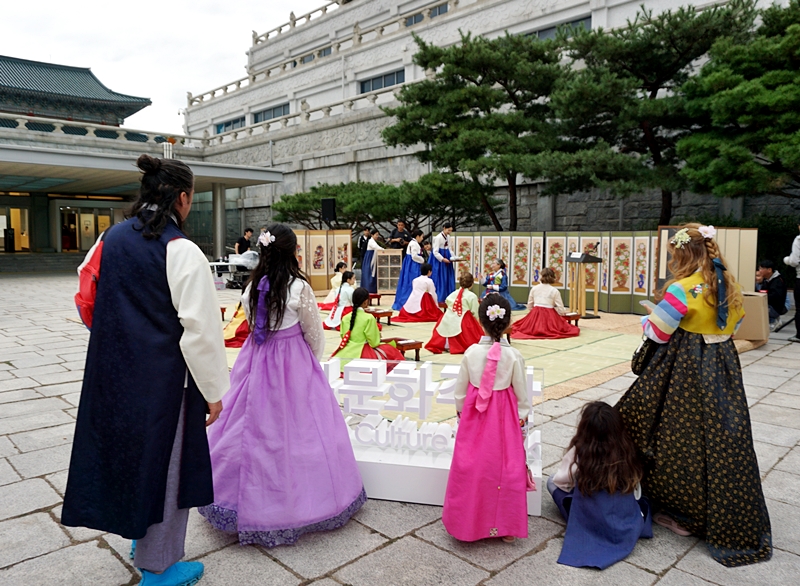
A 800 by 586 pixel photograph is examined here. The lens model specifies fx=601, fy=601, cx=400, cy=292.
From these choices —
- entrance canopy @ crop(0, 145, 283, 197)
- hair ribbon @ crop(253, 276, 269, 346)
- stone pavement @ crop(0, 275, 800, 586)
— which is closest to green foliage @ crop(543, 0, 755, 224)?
stone pavement @ crop(0, 275, 800, 586)

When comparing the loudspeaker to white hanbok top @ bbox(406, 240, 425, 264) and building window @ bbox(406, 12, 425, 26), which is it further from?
building window @ bbox(406, 12, 425, 26)

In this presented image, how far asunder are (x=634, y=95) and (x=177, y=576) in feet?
41.5

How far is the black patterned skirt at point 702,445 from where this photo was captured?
2.65 meters

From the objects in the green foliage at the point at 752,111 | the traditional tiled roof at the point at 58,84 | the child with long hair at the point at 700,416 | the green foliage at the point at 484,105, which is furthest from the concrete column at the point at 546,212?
the traditional tiled roof at the point at 58,84

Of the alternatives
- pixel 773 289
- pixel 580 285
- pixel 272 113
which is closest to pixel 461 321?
pixel 580 285

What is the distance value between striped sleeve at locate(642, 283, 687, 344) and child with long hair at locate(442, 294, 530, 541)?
26.7 inches

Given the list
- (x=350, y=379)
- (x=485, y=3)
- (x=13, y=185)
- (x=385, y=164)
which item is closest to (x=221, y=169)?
(x=385, y=164)

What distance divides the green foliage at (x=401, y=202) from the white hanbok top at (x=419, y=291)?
550 cm

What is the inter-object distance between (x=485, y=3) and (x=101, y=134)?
1767 centimetres

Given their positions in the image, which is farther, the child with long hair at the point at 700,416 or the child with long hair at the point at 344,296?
the child with long hair at the point at 344,296

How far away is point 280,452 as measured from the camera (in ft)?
9.02

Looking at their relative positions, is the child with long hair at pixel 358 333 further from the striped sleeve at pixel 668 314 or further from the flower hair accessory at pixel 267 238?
the striped sleeve at pixel 668 314

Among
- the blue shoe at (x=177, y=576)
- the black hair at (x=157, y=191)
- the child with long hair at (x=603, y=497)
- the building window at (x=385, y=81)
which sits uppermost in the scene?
the building window at (x=385, y=81)

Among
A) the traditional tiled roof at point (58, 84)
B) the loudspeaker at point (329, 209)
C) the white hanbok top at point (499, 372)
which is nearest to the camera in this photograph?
the white hanbok top at point (499, 372)
